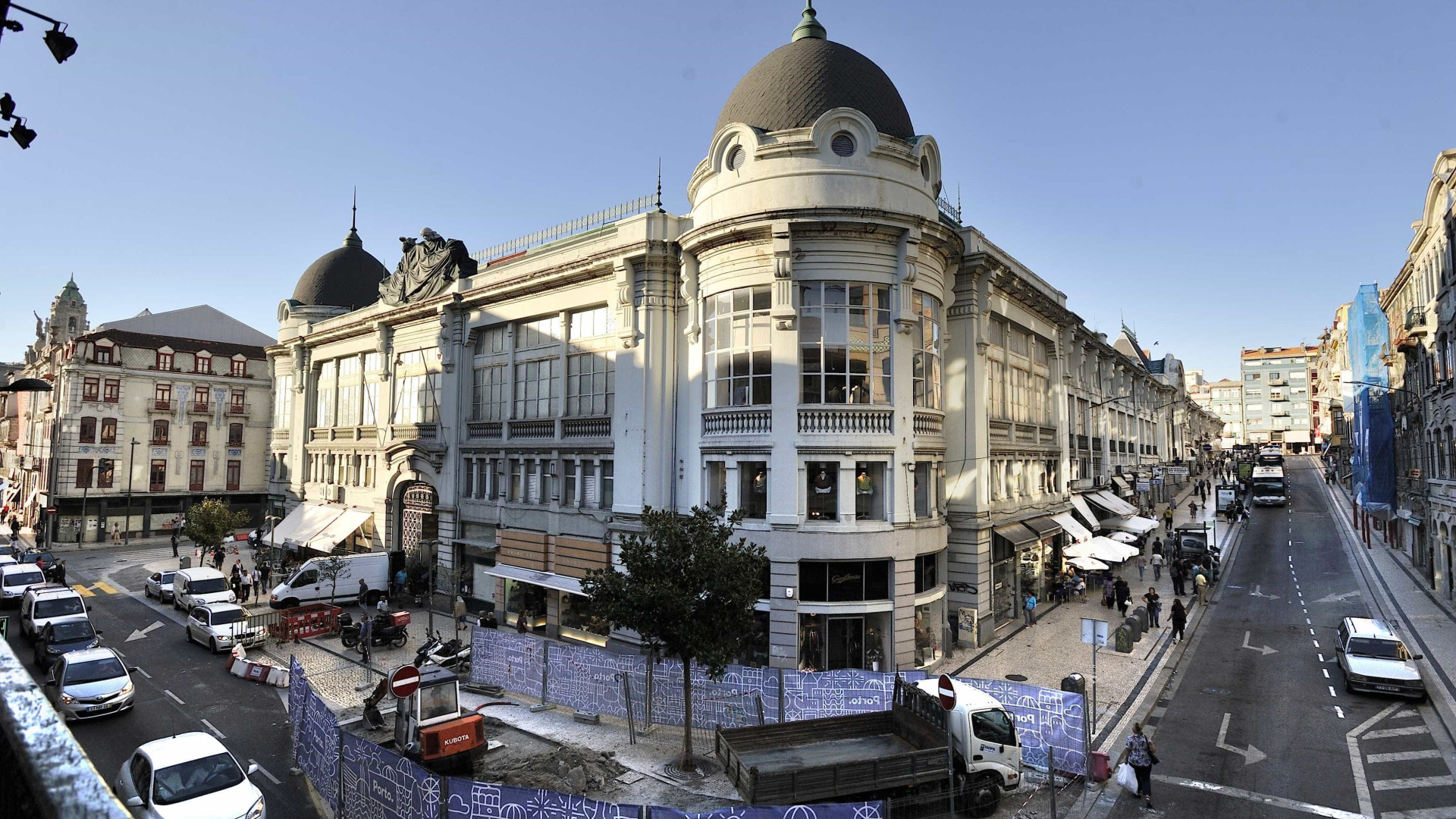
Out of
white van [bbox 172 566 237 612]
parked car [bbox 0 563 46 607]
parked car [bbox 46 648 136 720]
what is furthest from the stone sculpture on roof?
parked car [bbox 46 648 136 720]

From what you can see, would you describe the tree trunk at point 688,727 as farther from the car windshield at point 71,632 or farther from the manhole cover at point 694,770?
the car windshield at point 71,632

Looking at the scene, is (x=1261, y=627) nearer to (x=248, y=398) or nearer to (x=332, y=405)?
(x=332, y=405)

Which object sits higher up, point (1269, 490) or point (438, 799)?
point (1269, 490)

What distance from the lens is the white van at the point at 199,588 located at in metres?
31.6

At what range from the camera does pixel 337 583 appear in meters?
34.8

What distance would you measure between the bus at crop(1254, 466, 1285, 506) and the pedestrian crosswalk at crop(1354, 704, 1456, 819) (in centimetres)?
5556

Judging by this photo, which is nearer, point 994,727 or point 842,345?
point 994,727

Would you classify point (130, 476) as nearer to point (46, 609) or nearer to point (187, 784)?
point (46, 609)

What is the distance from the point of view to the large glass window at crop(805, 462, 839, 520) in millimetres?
24234

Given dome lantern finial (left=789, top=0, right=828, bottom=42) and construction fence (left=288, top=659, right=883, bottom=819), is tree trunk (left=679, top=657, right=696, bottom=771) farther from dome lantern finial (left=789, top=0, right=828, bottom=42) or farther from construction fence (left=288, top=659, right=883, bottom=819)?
dome lantern finial (left=789, top=0, right=828, bottom=42)

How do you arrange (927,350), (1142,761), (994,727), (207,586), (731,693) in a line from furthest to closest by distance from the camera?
(207,586) < (927,350) < (731,693) < (994,727) < (1142,761)

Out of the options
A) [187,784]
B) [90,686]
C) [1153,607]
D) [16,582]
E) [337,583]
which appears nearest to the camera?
[187,784]

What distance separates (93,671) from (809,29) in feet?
98.0

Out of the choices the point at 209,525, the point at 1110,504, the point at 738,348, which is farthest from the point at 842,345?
the point at 209,525
